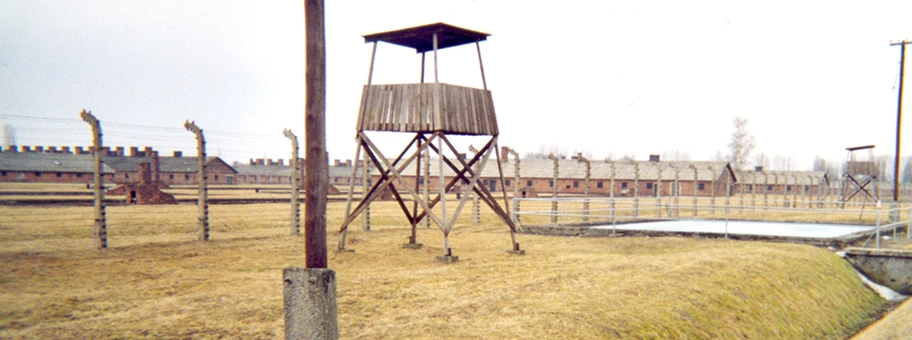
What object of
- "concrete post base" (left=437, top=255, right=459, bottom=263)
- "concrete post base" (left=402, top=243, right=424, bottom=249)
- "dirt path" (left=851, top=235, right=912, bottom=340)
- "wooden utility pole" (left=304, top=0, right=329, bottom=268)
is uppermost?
"wooden utility pole" (left=304, top=0, right=329, bottom=268)

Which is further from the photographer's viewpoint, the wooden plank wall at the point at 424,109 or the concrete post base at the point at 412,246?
the concrete post base at the point at 412,246

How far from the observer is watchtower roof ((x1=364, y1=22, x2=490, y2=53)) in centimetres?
1293

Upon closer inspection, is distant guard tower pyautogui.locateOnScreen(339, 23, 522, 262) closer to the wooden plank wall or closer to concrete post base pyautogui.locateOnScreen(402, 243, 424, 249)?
the wooden plank wall

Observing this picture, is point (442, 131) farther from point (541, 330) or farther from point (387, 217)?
point (387, 217)

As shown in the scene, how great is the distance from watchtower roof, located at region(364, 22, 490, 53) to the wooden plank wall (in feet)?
3.77

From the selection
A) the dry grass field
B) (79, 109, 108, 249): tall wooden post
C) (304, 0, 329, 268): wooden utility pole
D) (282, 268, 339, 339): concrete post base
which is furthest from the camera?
(79, 109, 108, 249): tall wooden post

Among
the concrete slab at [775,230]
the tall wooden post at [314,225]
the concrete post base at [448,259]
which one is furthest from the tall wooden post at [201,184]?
the concrete slab at [775,230]

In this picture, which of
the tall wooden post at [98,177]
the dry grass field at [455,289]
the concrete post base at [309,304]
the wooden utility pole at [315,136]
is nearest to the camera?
the concrete post base at [309,304]

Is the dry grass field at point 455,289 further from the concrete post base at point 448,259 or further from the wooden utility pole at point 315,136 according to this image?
the wooden utility pole at point 315,136

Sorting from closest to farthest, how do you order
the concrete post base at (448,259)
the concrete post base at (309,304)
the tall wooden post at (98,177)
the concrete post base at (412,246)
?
the concrete post base at (309,304) < the concrete post base at (448,259) < the tall wooden post at (98,177) < the concrete post base at (412,246)

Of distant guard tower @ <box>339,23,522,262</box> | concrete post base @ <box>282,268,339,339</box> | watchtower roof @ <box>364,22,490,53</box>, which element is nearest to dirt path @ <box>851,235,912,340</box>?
distant guard tower @ <box>339,23,522,262</box>

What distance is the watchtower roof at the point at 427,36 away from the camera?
42.4 ft

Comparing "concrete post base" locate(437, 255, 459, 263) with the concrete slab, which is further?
the concrete slab

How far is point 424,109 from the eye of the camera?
43.2 ft
